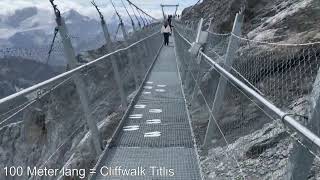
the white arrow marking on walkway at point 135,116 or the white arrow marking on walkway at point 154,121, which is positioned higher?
the white arrow marking on walkway at point 135,116

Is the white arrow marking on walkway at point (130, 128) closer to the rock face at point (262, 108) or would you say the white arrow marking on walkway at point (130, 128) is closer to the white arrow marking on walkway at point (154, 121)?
the white arrow marking on walkway at point (154, 121)

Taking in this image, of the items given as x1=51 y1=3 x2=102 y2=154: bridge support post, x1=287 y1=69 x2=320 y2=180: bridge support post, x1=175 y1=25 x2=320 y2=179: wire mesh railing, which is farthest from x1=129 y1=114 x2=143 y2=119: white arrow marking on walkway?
x1=287 y1=69 x2=320 y2=180: bridge support post

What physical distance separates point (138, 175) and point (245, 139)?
62.5 inches

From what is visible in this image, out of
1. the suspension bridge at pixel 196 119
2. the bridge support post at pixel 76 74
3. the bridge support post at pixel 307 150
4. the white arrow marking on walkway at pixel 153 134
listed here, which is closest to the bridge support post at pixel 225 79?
the suspension bridge at pixel 196 119

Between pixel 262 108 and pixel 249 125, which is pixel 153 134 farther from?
pixel 262 108

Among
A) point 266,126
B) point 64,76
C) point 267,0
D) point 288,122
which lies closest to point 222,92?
point 266,126

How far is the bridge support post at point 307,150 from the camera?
2.60 m

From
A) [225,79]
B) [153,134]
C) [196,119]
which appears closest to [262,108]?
[225,79]

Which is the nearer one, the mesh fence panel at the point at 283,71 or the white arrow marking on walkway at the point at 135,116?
the mesh fence panel at the point at 283,71

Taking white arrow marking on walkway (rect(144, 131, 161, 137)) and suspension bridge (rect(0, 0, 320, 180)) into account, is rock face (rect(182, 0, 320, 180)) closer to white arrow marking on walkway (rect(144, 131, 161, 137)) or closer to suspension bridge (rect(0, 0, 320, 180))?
suspension bridge (rect(0, 0, 320, 180))

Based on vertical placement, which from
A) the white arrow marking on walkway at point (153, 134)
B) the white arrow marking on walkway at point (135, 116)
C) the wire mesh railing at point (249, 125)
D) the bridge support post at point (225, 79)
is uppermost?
the bridge support post at point (225, 79)

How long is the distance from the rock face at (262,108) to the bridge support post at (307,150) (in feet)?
2.29

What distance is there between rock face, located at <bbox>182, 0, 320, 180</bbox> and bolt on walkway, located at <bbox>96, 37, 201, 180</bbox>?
1.05 ft

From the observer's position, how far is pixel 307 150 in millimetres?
2627
